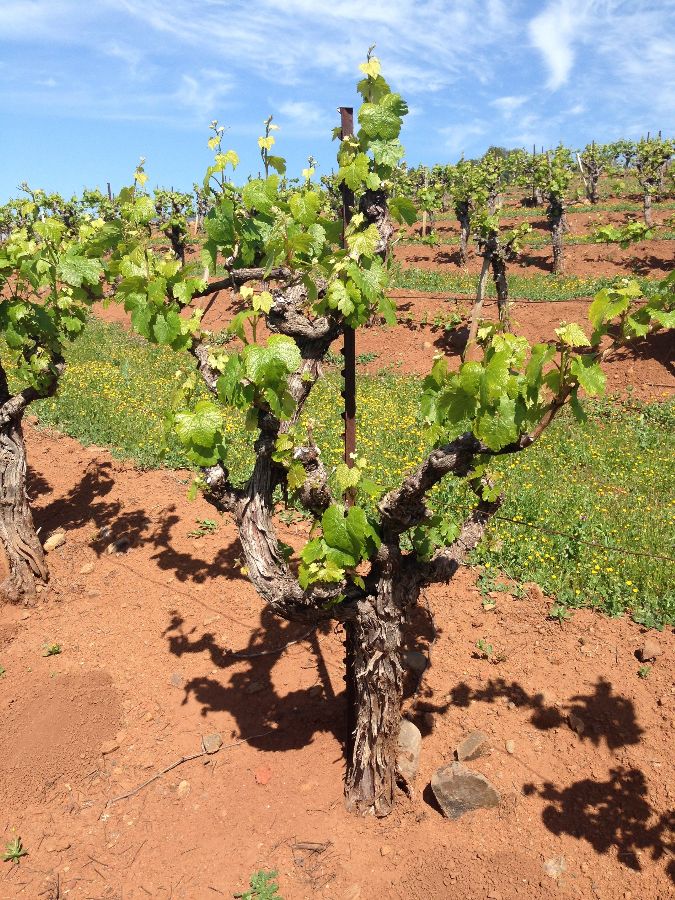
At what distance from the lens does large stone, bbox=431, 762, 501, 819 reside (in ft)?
14.4

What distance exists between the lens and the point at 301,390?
389 cm

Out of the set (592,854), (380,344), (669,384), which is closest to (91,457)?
(592,854)

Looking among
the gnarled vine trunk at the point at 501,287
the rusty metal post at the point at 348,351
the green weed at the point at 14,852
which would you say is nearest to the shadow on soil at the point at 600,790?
the rusty metal post at the point at 348,351

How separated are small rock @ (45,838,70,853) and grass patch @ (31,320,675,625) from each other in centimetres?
310

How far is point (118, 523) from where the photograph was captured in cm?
838

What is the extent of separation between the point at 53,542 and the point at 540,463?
807 centimetres

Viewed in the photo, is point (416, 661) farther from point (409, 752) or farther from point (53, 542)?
point (53, 542)

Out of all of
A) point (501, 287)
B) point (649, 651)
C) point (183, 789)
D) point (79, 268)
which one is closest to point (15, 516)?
point (79, 268)

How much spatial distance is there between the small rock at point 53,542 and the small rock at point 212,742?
408 centimetres

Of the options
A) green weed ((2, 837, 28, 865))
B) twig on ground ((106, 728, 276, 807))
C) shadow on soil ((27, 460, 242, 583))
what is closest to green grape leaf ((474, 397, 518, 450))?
twig on ground ((106, 728, 276, 807))

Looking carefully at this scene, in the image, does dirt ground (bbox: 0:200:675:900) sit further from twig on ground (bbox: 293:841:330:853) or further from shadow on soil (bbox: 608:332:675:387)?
shadow on soil (bbox: 608:332:675:387)

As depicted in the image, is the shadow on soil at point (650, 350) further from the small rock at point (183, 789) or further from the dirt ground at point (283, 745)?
the small rock at point (183, 789)

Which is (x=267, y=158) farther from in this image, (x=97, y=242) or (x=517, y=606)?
(x=517, y=606)

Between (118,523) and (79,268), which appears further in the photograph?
(118,523)
